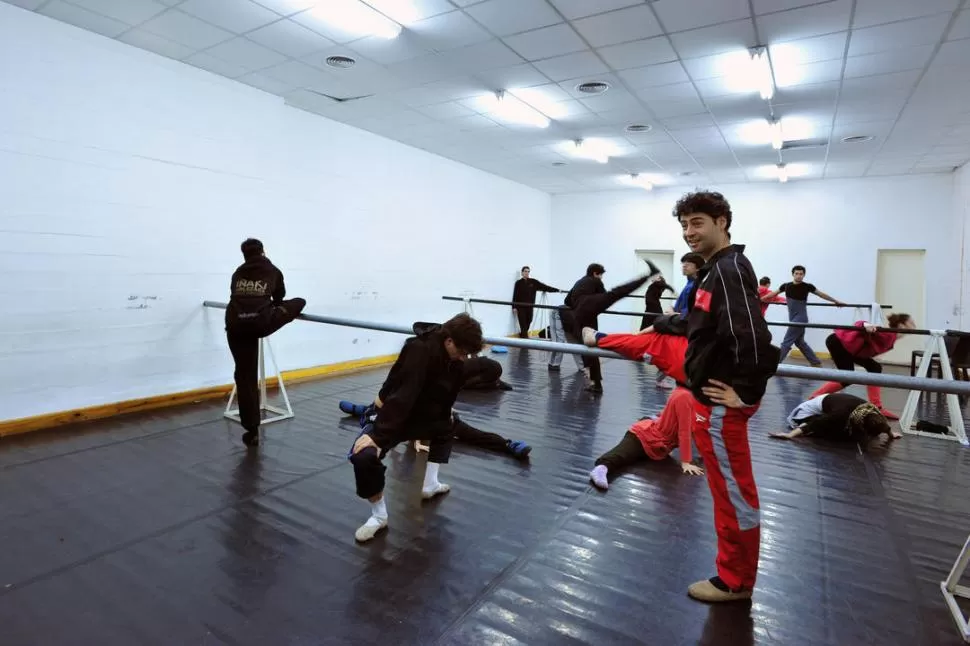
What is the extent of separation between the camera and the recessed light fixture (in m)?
6.48

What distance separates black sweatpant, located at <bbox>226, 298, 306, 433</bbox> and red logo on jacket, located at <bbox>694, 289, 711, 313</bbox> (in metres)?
2.98

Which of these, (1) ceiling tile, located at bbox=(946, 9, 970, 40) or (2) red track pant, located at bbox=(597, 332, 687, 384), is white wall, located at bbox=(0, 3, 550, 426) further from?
(1) ceiling tile, located at bbox=(946, 9, 970, 40)

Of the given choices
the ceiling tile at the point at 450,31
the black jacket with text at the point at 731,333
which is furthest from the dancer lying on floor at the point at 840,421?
the ceiling tile at the point at 450,31

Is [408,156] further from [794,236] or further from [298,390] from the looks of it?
[794,236]

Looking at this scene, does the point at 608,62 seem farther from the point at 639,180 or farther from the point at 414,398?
the point at 639,180

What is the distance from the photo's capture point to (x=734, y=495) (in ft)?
6.47

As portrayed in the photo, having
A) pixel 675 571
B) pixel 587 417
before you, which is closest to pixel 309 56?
pixel 587 417

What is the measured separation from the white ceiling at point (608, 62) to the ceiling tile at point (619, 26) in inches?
0.6

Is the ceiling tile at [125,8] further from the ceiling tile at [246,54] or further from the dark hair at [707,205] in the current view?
the dark hair at [707,205]

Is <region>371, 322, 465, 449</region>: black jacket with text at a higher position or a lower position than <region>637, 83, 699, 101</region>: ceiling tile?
lower

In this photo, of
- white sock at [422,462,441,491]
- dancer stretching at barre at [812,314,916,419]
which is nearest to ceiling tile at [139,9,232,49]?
white sock at [422,462,441,491]

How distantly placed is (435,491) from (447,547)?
1.87 ft

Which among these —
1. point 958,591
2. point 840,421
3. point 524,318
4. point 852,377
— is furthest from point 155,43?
point 524,318

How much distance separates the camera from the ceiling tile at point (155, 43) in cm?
428
